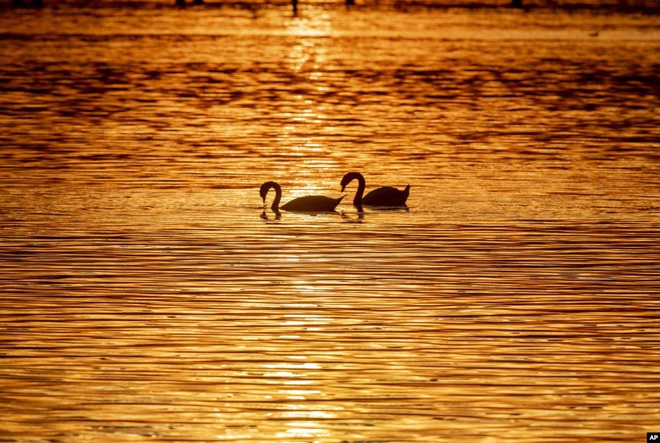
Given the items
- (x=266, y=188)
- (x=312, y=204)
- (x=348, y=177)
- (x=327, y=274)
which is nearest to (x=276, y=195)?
(x=266, y=188)

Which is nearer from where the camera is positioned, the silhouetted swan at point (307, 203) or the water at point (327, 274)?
the water at point (327, 274)

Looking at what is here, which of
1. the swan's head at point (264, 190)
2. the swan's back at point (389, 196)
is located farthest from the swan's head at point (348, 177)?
the swan's head at point (264, 190)

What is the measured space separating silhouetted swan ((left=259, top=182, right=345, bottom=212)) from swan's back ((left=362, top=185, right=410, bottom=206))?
0.69 metres

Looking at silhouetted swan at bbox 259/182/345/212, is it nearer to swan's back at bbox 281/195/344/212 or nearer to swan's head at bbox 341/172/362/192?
swan's back at bbox 281/195/344/212

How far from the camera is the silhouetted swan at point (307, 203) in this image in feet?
90.4

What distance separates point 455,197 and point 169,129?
1599 cm

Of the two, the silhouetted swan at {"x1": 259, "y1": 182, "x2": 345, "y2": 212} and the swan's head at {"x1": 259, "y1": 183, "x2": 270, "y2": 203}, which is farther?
the swan's head at {"x1": 259, "y1": 183, "x2": 270, "y2": 203}

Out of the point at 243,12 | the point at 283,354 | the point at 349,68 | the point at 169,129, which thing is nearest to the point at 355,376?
the point at 283,354

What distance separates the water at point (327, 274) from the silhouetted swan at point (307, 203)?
27 centimetres

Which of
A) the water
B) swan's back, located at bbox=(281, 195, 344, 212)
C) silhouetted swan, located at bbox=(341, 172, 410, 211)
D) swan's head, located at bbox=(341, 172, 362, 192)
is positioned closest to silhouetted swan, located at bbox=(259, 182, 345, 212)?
swan's back, located at bbox=(281, 195, 344, 212)

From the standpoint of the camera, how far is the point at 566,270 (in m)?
22.3

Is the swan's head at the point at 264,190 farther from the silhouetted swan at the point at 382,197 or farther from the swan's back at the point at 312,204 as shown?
the silhouetted swan at the point at 382,197

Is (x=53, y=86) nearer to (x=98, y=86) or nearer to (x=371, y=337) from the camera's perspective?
(x=98, y=86)

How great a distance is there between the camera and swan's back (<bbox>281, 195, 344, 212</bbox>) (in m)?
27.6
